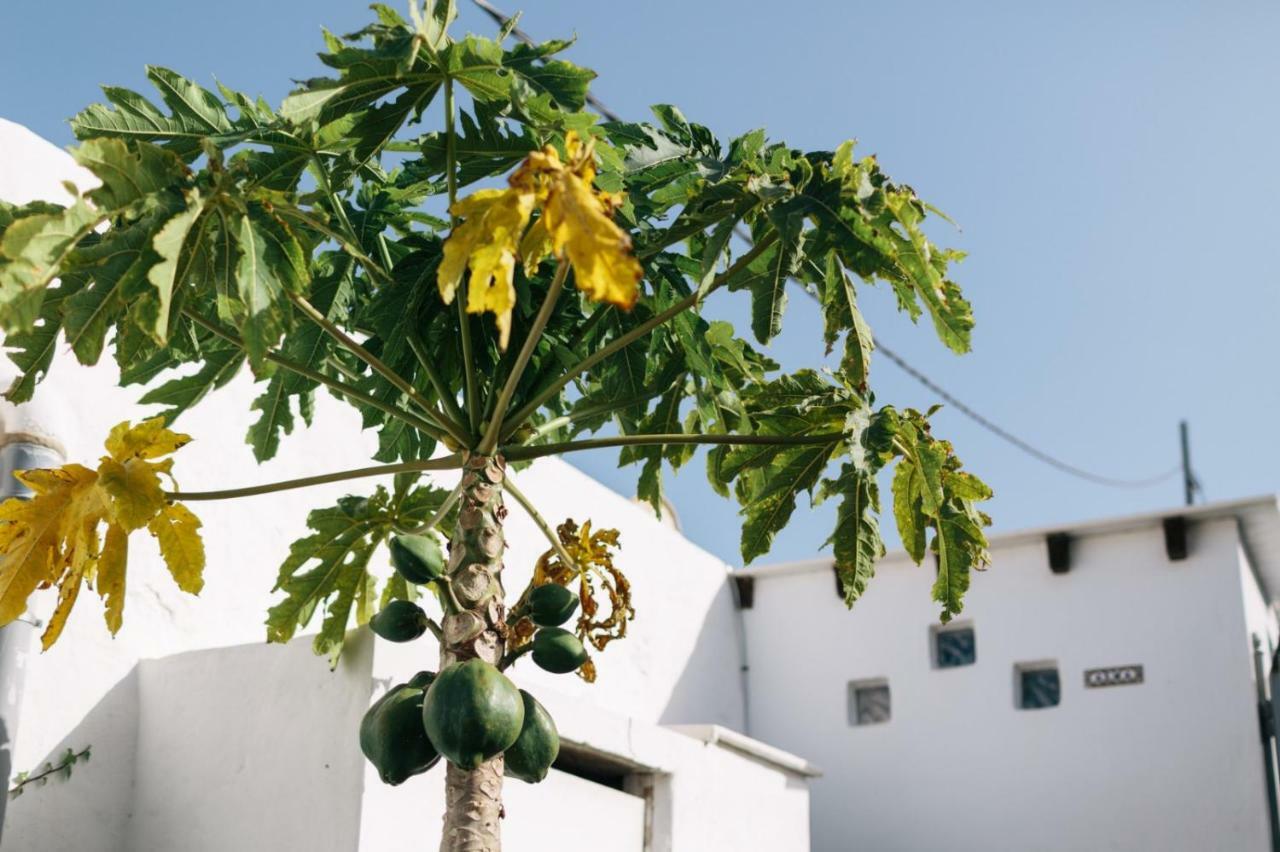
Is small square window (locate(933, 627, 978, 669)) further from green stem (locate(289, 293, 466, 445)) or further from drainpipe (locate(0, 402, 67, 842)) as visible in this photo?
green stem (locate(289, 293, 466, 445))

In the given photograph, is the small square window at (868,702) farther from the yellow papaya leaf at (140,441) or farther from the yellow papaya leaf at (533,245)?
the yellow papaya leaf at (533,245)

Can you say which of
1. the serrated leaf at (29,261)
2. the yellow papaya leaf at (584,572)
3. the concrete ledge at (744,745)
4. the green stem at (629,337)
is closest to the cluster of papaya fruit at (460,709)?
the yellow papaya leaf at (584,572)

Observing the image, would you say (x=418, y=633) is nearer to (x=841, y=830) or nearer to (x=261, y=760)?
(x=261, y=760)

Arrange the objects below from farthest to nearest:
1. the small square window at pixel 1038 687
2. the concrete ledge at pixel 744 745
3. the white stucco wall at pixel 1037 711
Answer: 1. the small square window at pixel 1038 687
2. the white stucco wall at pixel 1037 711
3. the concrete ledge at pixel 744 745

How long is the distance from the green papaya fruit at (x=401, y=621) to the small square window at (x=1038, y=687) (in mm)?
7677

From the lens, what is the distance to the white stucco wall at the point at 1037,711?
9648 millimetres

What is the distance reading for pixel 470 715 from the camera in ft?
9.38

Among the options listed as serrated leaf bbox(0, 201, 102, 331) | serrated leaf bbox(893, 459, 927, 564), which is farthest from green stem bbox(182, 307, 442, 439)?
serrated leaf bbox(893, 459, 927, 564)

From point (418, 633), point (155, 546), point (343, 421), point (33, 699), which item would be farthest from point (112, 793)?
point (418, 633)

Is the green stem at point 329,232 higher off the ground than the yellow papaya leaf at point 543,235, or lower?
higher

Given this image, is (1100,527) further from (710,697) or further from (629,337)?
(629,337)

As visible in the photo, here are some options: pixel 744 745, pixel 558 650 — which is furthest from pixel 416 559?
pixel 744 745

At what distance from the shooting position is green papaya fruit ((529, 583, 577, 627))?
10.8 feet

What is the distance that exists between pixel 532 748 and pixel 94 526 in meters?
0.97
